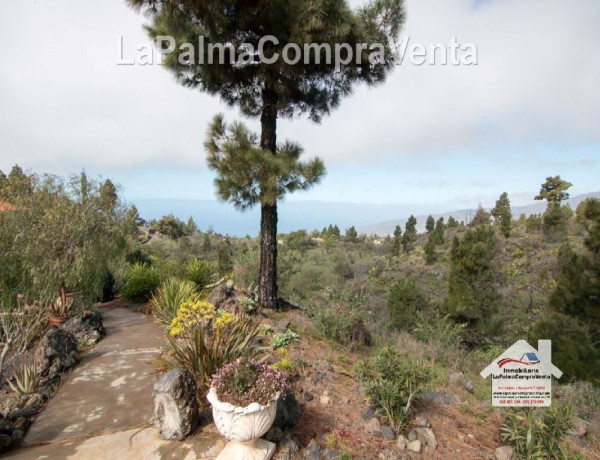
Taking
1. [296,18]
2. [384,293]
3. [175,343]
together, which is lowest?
[384,293]

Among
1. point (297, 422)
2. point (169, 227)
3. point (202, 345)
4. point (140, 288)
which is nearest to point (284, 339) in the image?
point (202, 345)

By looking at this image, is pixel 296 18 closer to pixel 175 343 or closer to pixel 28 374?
pixel 175 343

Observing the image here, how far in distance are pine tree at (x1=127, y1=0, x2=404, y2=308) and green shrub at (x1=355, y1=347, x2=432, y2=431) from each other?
325cm

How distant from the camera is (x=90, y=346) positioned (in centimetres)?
603

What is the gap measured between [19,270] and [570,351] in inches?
419

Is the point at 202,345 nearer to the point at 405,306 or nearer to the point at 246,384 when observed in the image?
the point at 246,384

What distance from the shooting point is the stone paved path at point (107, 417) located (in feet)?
10.7

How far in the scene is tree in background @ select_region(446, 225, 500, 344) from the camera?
1039cm

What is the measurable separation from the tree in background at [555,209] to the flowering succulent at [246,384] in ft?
90.9

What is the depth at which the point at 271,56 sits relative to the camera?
6.03 meters

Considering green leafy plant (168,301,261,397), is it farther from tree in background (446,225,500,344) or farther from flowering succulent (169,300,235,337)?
tree in background (446,225,500,344)

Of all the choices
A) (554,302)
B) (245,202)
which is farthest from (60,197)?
(554,302)

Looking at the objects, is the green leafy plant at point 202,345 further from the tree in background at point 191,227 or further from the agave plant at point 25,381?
the tree in background at point 191,227

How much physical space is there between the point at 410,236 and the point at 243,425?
109 ft
